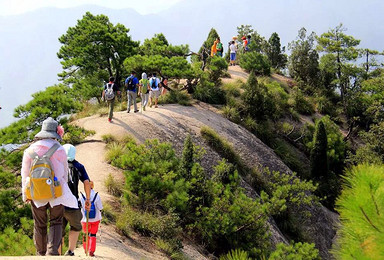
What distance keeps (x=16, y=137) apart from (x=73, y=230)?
3595mm

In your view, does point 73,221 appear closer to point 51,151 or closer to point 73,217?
point 73,217

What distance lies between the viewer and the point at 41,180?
5262mm

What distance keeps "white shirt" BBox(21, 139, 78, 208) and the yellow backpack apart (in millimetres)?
63

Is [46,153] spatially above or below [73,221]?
above

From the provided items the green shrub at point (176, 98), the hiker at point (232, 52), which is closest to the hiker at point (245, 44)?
the hiker at point (232, 52)

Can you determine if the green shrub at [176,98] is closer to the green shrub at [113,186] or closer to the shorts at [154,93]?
the shorts at [154,93]

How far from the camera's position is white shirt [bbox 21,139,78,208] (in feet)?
17.6

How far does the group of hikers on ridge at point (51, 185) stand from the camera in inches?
209

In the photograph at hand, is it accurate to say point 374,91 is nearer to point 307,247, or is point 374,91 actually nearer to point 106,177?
point 307,247

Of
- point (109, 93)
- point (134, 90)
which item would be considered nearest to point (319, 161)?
Result: point (134, 90)

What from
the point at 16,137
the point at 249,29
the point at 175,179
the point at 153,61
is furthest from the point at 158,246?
the point at 249,29

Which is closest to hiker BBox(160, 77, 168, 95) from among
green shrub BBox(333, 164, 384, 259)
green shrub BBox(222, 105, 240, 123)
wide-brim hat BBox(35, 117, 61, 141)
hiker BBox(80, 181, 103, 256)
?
green shrub BBox(222, 105, 240, 123)

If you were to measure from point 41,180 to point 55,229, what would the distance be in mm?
856

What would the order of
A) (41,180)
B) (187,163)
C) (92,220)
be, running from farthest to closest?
(187,163), (92,220), (41,180)
